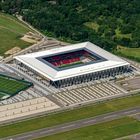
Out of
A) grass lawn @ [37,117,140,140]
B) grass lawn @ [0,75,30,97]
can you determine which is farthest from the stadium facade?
grass lawn @ [37,117,140,140]

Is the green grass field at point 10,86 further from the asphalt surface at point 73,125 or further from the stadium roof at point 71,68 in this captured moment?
the asphalt surface at point 73,125

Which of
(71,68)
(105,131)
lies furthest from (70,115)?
(71,68)

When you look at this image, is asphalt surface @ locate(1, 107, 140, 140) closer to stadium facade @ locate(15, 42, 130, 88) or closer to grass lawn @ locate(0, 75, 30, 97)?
stadium facade @ locate(15, 42, 130, 88)

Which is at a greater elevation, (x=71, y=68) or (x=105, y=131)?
(x=71, y=68)

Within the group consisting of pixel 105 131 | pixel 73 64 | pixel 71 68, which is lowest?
pixel 105 131

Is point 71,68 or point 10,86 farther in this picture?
point 71,68

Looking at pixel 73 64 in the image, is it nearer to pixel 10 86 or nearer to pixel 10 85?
pixel 10 85

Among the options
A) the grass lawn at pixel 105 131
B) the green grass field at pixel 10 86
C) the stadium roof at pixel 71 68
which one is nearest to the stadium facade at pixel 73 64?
the stadium roof at pixel 71 68
